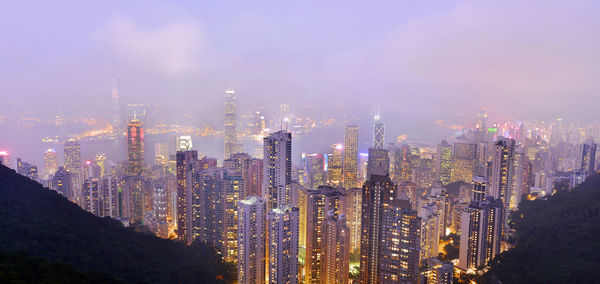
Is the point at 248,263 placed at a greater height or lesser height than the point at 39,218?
lesser

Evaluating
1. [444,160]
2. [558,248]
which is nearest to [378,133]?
[444,160]

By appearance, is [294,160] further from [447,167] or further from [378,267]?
[447,167]

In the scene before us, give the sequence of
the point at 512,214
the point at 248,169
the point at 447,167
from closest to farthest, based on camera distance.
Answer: the point at 248,169 < the point at 512,214 < the point at 447,167

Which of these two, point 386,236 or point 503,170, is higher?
point 503,170

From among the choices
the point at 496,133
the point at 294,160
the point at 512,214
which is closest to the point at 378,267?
the point at 294,160

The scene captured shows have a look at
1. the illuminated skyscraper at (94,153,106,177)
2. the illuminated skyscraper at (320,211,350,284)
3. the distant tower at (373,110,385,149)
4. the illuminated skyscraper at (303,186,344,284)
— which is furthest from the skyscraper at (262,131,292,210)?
the illuminated skyscraper at (94,153,106,177)

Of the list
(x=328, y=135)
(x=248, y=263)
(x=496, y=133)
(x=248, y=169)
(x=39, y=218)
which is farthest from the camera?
(x=496, y=133)

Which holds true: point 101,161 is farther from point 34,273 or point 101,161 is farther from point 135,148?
point 34,273
